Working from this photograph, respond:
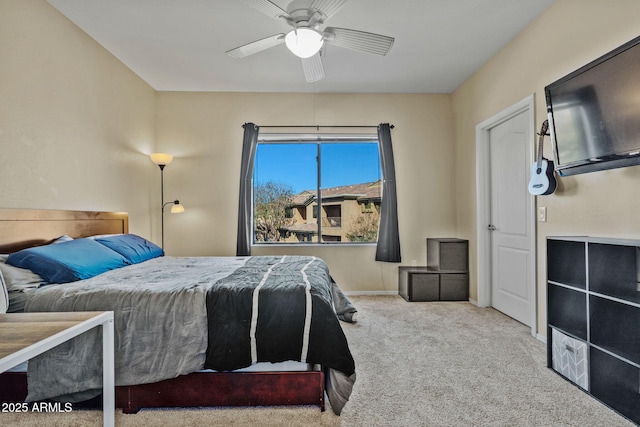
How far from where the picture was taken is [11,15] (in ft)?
7.58

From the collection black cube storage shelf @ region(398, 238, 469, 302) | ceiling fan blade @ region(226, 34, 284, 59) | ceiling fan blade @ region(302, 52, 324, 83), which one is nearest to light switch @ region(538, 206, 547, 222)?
black cube storage shelf @ region(398, 238, 469, 302)

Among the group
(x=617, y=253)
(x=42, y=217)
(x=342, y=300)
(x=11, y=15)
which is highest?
(x=11, y=15)

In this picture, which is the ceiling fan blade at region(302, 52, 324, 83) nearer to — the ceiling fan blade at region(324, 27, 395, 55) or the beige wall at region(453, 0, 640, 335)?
the ceiling fan blade at region(324, 27, 395, 55)

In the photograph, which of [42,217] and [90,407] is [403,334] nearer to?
[90,407]

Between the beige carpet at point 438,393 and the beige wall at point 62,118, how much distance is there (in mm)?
1657

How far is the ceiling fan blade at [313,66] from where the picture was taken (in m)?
2.72

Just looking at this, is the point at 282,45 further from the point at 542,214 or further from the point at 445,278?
the point at 445,278

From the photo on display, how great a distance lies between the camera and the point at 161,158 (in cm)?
402

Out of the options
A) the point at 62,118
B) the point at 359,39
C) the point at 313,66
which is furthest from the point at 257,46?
the point at 62,118

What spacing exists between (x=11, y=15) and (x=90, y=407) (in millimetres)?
2655

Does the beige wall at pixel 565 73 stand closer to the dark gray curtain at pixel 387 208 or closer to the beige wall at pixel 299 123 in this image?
the beige wall at pixel 299 123

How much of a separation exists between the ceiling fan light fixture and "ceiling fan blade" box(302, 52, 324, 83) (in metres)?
0.28

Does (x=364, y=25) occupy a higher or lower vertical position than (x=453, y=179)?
higher

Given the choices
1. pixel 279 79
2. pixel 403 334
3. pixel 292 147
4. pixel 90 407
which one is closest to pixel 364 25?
pixel 279 79
